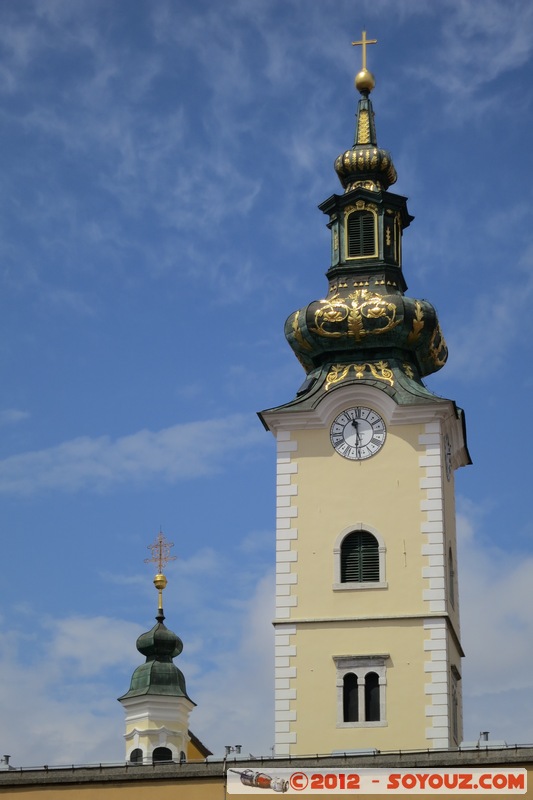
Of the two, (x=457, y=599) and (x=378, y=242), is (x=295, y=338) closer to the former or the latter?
(x=378, y=242)

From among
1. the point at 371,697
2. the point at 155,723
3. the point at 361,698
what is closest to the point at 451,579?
the point at 371,697

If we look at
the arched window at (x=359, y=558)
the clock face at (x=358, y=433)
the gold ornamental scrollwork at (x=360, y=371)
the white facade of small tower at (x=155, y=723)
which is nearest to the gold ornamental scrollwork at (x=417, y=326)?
the gold ornamental scrollwork at (x=360, y=371)

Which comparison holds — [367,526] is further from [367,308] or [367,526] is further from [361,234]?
[361,234]

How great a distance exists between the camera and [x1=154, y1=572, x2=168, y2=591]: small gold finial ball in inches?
1656

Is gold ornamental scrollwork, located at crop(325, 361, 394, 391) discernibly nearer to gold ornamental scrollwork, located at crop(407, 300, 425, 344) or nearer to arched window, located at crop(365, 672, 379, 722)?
gold ornamental scrollwork, located at crop(407, 300, 425, 344)

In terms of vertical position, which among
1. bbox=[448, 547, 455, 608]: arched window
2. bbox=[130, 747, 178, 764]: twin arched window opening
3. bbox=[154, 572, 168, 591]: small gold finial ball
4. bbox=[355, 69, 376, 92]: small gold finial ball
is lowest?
bbox=[130, 747, 178, 764]: twin arched window opening

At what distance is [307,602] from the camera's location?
115 feet

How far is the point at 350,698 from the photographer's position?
112ft

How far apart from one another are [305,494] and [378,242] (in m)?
5.42

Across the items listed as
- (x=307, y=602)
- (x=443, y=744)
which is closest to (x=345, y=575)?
(x=307, y=602)

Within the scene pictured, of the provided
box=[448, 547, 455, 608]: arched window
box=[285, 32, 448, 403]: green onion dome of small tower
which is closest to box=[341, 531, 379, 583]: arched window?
box=[448, 547, 455, 608]: arched window

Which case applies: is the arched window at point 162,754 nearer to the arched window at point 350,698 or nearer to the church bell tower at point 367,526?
the church bell tower at point 367,526

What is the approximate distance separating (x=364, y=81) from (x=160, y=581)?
1102 centimetres

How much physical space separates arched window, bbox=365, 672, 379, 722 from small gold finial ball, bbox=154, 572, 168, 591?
8.69 meters
